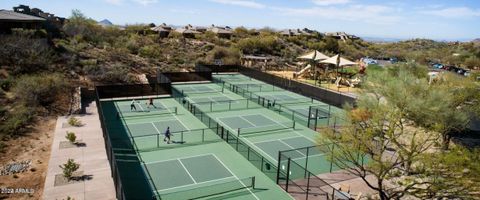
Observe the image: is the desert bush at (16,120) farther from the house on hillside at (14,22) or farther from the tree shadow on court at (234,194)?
the house on hillside at (14,22)

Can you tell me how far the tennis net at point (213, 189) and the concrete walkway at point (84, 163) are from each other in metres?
2.66

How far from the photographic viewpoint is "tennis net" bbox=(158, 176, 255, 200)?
15540 millimetres

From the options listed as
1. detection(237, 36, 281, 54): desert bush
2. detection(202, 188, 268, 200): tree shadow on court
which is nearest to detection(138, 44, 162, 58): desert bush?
detection(237, 36, 281, 54): desert bush

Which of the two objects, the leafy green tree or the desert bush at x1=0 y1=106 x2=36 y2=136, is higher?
the leafy green tree

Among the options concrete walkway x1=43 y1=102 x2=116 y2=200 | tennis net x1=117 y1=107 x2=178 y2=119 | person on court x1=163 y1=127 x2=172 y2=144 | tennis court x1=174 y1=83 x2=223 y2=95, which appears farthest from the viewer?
tennis court x1=174 y1=83 x2=223 y2=95

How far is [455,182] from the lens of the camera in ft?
38.1

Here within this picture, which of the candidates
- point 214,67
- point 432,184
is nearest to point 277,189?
point 432,184

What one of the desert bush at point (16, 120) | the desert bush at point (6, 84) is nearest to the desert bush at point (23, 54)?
the desert bush at point (6, 84)

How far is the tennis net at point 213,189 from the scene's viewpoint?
51.0ft

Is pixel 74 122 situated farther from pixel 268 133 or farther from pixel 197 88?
pixel 197 88

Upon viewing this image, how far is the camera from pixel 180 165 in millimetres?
Answer: 19078

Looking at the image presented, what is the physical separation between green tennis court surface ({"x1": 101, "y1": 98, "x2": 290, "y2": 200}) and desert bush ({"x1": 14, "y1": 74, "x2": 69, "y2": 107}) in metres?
5.96

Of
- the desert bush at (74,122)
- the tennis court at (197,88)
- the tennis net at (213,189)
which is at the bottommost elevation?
the tennis net at (213,189)

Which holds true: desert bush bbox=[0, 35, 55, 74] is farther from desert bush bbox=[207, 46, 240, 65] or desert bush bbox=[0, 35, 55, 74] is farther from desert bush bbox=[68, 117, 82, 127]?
desert bush bbox=[207, 46, 240, 65]
